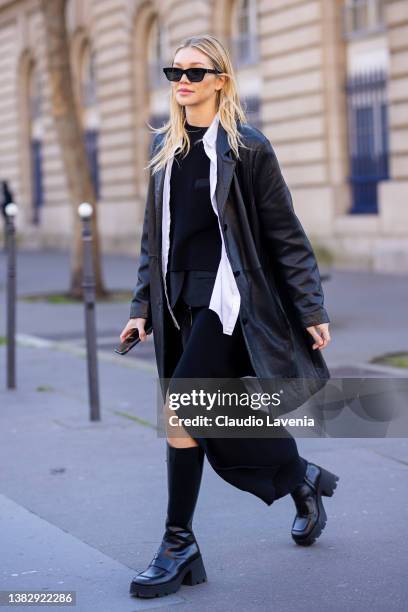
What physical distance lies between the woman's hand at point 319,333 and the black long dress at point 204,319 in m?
0.25

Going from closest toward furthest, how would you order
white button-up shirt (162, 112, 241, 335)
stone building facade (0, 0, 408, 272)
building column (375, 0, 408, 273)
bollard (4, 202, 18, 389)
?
1. white button-up shirt (162, 112, 241, 335)
2. bollard (4, 202, 18, 389)
3. building column (375, 0, 408, 273)
4. stone building facade (0, 0, 408, 272)

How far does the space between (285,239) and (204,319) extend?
42cm

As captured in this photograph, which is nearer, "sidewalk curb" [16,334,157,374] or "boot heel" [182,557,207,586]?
"boot heel" [182,557,207,586]

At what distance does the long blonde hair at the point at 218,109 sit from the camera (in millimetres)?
4371

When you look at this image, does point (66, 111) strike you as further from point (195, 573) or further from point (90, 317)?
point (195, 573)

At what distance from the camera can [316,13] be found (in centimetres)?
2117

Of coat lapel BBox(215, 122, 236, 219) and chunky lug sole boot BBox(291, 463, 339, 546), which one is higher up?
coat lapel BBox(215, 122, 236, 219)

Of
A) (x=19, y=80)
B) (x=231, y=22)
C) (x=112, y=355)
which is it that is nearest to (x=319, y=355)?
(x=112, y=355)

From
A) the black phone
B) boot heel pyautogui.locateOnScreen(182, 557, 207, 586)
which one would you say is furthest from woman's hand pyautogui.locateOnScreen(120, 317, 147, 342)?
boot heel pyautogui.locateOnScreen(182, 557, 207, 586)

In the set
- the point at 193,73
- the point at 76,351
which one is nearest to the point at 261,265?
the point at 193,73

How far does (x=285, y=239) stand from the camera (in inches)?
174

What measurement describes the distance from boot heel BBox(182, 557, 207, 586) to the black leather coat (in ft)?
2.05

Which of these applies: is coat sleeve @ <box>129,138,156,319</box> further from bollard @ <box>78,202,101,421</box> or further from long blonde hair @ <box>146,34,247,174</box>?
bollard @ <box>78,202,101,421</box>

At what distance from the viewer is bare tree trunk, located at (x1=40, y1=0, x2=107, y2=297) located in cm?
1562
